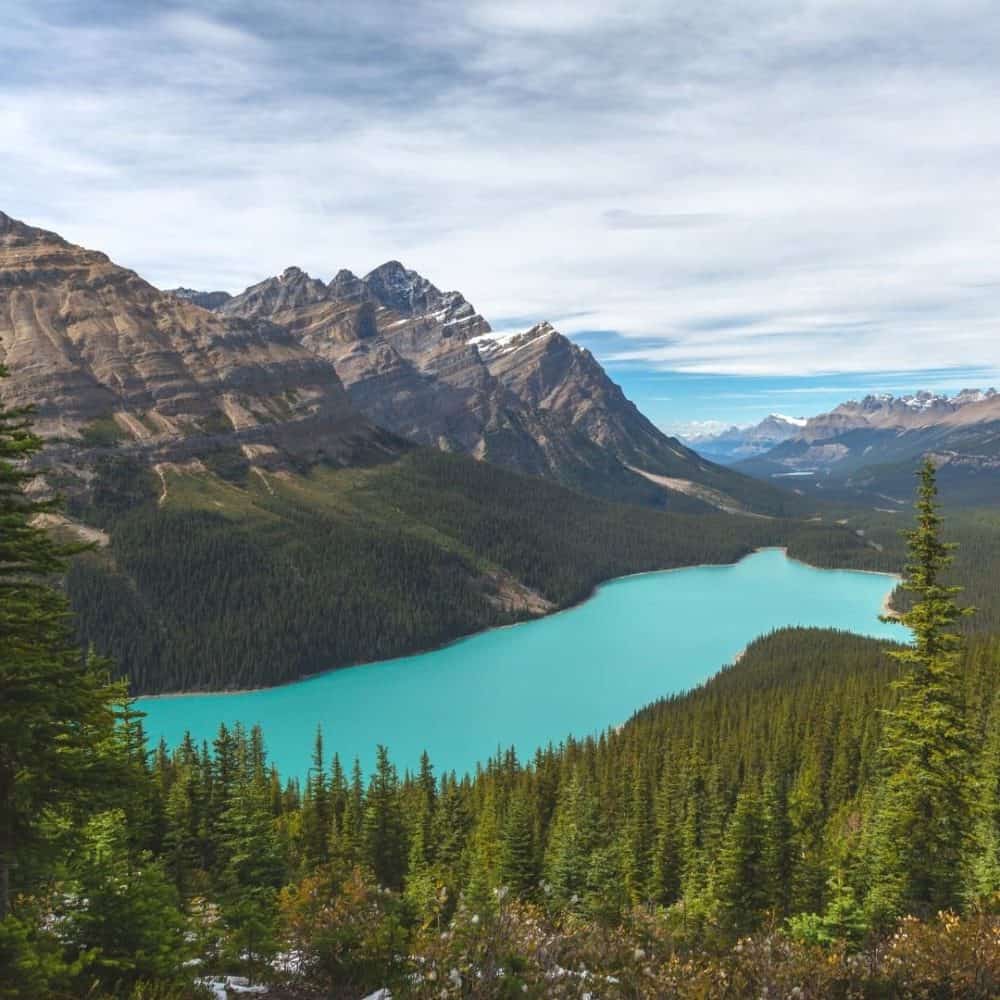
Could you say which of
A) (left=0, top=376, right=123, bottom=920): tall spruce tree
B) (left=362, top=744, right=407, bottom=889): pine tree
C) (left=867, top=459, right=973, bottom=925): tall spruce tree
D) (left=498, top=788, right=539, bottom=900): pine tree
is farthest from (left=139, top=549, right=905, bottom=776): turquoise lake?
(left=0, top=376, right=123, bottom=920): tall spruce tree

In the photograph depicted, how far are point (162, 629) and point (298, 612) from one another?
3216cm

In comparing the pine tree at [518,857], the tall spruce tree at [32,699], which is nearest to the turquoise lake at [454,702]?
the pine tree at [518,857]

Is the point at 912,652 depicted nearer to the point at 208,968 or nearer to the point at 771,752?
the point at 208,968

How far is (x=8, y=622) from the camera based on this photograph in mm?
14266

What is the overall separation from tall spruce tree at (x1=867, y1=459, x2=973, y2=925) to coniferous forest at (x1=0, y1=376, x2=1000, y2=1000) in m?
0.08

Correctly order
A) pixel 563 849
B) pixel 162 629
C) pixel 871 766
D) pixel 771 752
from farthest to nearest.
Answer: pixel 162 629 → pixel 771 752 → pixel 871 766 → pixel 563 849

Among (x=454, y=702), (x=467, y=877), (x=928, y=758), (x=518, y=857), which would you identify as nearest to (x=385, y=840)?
(x=467, y=877)

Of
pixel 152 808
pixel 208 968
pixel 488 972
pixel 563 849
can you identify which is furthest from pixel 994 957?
pixel 152 808

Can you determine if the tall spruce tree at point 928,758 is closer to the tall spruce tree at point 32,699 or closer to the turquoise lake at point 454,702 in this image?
the tall spruce tree at point 32,699

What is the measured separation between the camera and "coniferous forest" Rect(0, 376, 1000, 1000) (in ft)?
47.1

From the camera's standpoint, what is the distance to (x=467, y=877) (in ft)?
160

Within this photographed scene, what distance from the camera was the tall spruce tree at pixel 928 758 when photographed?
2489cm

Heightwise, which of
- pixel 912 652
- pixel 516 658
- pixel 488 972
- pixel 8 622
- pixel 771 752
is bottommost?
pixel 516 658

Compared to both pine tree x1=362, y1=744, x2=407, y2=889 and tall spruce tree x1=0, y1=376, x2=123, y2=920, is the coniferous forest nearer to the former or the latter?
tall spruce tree x1=0, y1=376, x2=123, y2=920
